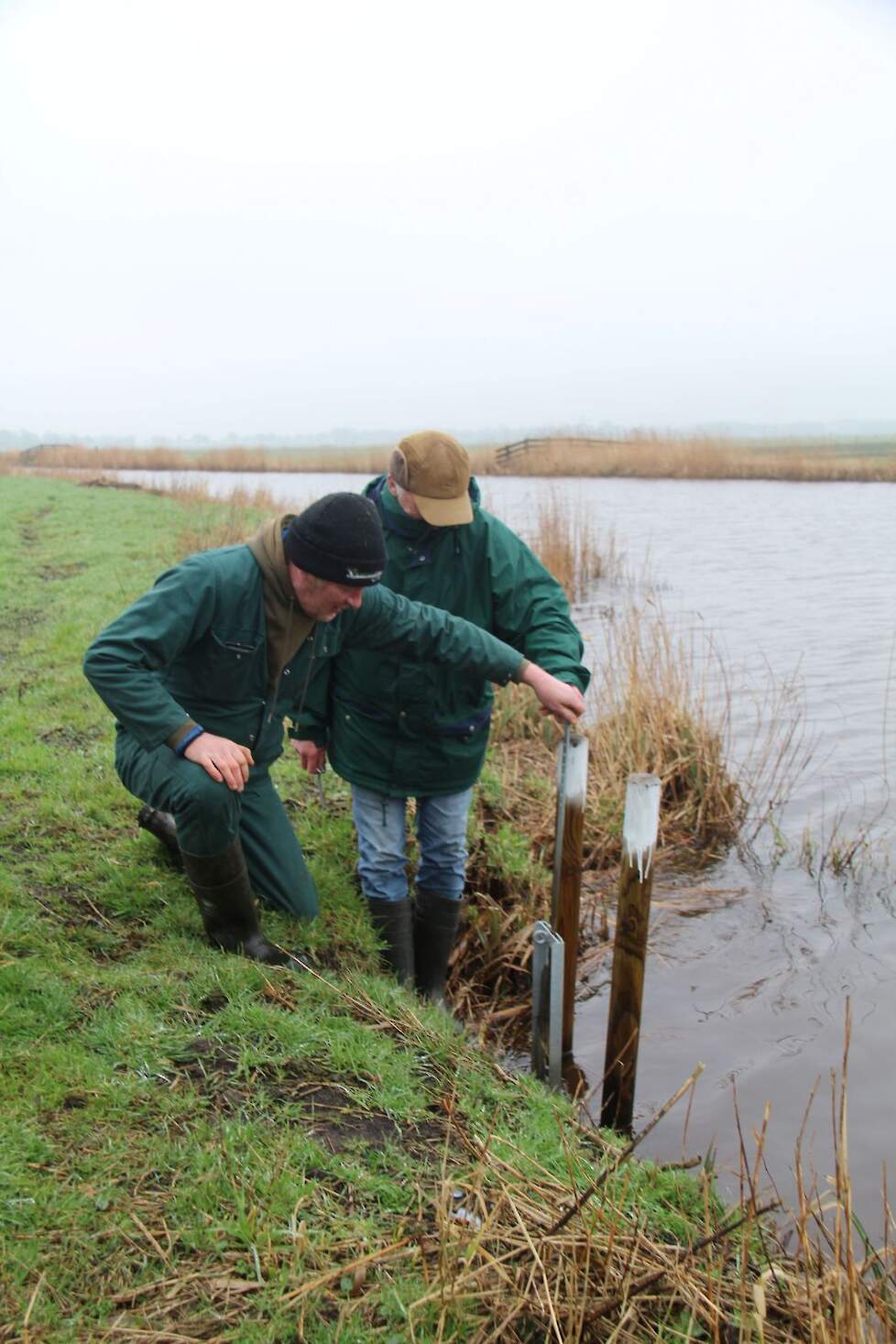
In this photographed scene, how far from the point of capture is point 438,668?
161 inches

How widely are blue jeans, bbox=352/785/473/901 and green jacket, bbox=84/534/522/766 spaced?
1.58 ft

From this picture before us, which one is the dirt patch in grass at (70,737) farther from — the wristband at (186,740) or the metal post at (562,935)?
the metal post at (562,935)

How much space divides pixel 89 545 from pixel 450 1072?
13.0 metres

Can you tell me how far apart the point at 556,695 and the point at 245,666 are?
1158mm

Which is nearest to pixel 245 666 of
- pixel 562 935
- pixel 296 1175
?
pixel 562 935

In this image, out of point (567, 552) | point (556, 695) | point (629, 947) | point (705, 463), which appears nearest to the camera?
point (556, 695)

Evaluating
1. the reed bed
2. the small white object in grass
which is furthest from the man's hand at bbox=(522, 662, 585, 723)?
the reed bed

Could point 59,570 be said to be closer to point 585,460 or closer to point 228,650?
point 228,650

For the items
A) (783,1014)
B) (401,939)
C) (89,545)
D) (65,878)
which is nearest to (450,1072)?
(401,939)

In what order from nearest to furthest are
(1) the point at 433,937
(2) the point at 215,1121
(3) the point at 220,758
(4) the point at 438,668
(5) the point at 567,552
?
1. (2) the point at 215,1121
2. (3) the point at 220,758
3. (4) the point at 438,668
4. (1) the point at 433,937
5. (5) the point at 567,552

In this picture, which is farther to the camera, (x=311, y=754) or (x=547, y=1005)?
(x=311, y=754)

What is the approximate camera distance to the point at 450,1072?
11.0 feet

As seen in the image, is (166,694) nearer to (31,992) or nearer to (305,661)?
(305,661)

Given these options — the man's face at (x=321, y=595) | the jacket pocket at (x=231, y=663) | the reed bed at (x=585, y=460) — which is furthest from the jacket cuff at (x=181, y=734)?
the reed bed at (x=585, y=460)
